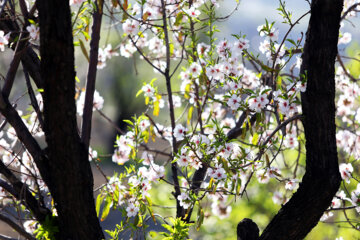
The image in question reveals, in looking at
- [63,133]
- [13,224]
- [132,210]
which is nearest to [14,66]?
[63,133]

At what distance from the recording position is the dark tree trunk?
4.71 feet

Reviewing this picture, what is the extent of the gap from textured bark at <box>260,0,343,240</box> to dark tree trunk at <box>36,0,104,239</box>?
0.68 metres

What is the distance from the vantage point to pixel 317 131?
1.67 metres

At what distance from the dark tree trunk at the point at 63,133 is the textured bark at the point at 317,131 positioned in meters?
0.68

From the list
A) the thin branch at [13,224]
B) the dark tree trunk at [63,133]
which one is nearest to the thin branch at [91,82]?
the dark tree trunk at [63,133]

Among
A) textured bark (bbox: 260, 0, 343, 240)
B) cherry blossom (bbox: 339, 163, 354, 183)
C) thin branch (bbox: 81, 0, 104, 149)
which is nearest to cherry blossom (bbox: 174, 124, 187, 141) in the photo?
thin branch (bbox: 81, 0, 104, 149)

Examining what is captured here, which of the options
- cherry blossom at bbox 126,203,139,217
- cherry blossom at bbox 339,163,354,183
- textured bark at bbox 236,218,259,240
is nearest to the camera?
textured bark at bbox 236,218,259,240

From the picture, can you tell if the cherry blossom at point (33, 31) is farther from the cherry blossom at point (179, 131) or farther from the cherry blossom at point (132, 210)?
the cherry blossom at point (132, 210)

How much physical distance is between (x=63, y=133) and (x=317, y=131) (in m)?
0.88

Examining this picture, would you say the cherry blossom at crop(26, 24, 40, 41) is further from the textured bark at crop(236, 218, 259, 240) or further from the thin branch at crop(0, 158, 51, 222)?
the textured bark at crop(236, 218, 259, 240)

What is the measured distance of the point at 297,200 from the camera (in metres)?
1.69

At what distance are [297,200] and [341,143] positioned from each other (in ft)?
4.40

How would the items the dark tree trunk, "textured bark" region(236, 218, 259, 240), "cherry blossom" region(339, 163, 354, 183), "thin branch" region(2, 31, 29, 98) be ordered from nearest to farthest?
the dark tree trunk
"thin branch" region(2, 31, 29, 98)
"textured bark" region(236, 218, 259, 240)
"cherry blossom" region(339, 163, 354, 183)

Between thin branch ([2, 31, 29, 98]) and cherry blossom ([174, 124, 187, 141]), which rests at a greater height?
thin branch ([2, 31, 29, 98])
